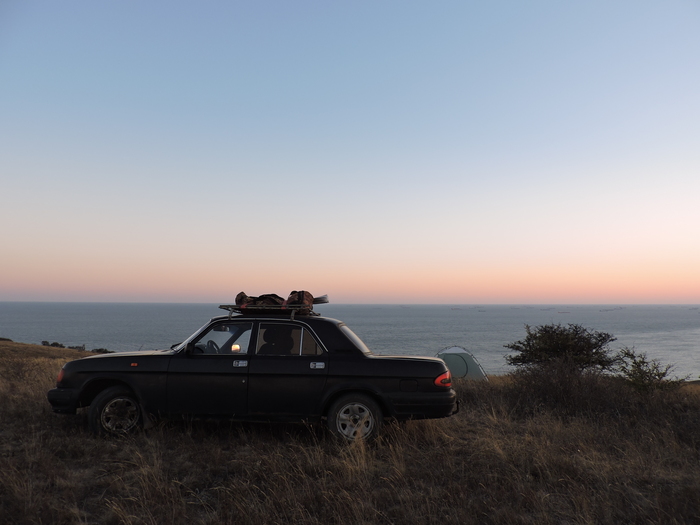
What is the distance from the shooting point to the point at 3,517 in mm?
4074

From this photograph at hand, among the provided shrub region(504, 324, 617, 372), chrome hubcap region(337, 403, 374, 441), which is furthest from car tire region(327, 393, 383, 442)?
shrub region(504, 324, 617, 372)

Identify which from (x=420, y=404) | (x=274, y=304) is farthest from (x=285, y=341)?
(x=420, y=404)

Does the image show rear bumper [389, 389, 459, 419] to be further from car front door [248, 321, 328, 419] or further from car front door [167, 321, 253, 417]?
car front door [167, 321, 253, 417]

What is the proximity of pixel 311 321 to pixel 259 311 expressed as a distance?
34.2 inches

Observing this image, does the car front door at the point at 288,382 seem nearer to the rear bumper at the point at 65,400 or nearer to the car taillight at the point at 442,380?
the car taillight at the point at 442,380

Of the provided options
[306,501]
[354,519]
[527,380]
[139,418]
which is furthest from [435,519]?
[527,380]

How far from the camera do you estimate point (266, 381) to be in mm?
6434

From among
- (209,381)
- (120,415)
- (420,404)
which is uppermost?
(209,381)

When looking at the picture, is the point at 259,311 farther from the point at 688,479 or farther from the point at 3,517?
the point at 688,479

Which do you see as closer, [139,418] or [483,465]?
[483,465]

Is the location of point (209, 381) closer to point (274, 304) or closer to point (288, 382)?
point (288, 382)

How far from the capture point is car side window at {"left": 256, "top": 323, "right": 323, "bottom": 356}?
6570 millimetres

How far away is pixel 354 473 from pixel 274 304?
2.95m

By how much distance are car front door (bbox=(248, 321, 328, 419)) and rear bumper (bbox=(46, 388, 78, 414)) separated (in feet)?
8.14
